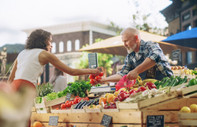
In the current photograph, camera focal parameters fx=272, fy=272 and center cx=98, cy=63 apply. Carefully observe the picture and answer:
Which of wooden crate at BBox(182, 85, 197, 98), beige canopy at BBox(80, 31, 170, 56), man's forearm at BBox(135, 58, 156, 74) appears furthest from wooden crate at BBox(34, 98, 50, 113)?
beige canopy at BBox(80, 31, 170, 56)

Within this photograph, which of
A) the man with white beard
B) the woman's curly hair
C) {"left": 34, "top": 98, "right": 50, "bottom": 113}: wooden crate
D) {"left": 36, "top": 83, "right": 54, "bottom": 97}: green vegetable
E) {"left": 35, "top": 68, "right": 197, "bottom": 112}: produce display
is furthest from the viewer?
{"left": 36, "top": 83, "right": 54, "bottom": 97}: green vegetable

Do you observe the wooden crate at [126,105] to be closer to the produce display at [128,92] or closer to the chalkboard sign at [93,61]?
the produce display at [128,92]

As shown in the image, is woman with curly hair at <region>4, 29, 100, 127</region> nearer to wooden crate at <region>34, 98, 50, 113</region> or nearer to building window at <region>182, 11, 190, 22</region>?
wooden crate at <region>34, 98, 50, 113</region>

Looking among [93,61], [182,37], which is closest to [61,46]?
[182,37]

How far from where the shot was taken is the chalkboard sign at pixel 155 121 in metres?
2.86

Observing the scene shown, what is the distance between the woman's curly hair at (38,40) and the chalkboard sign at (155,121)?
1599 mm

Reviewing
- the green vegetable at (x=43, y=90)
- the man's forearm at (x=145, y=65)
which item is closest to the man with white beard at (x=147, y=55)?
the man's forearm at (x=145, y=65)

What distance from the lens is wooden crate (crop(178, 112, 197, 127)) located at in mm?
2679

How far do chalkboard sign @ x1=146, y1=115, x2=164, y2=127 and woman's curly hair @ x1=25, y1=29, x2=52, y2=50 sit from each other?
62.9 inches

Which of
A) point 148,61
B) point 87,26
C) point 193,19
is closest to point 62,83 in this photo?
point 148,61

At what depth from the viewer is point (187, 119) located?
2.72m

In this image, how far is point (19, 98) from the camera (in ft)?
2.58

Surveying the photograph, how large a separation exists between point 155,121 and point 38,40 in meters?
1.74

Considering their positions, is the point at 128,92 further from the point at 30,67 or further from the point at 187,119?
the point at 30,67
